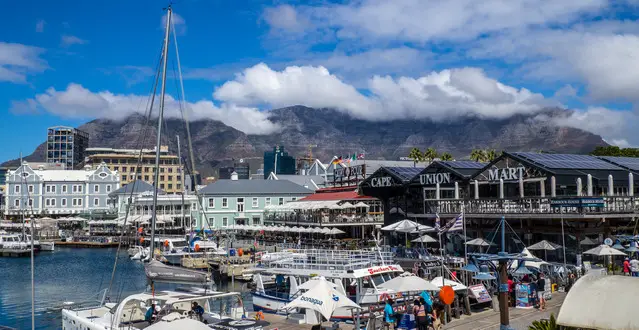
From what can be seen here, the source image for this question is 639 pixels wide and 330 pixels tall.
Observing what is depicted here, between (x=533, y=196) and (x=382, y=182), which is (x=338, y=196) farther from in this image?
(x=533, y=196)

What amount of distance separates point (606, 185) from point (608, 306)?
32737mm

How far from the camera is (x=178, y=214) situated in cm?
10412

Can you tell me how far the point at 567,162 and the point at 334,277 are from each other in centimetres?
2512

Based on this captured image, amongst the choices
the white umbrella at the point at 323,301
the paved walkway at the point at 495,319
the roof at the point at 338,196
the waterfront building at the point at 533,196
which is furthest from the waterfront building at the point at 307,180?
the white umbrella at the point at 323,301

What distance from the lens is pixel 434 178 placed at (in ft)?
162

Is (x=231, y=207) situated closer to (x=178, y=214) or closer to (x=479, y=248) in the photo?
(x=178, y=214)

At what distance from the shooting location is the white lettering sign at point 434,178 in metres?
48.3

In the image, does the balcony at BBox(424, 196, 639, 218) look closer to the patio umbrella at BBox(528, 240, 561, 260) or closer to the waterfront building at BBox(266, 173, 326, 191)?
the patio umbrella at BBox(528, 240, 561, 260)

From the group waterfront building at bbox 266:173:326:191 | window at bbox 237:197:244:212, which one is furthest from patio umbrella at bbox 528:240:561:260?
waterfront building at bbox 266:173:326:191

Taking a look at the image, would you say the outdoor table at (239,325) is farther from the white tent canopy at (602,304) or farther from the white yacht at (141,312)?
the white tent canopy at (602,304)

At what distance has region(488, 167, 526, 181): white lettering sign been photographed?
41.5 m

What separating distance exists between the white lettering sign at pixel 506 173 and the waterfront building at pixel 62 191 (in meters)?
95.2

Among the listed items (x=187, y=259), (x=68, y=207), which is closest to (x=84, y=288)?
(x=187, y=259)

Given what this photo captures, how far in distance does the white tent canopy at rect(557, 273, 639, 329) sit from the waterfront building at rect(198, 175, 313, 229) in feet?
284
